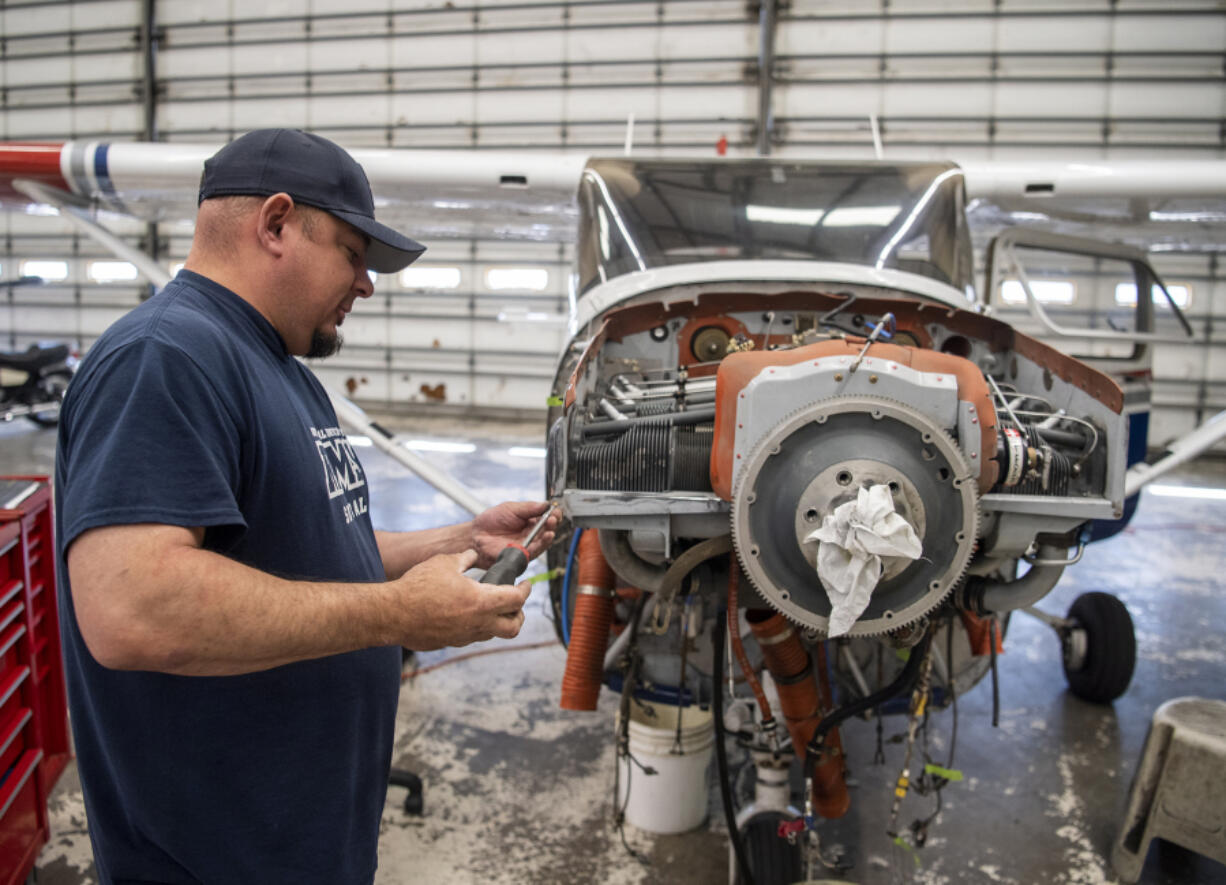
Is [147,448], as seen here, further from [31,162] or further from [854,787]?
[31,162]

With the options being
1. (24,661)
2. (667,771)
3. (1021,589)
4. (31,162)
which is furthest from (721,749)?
(31,162)

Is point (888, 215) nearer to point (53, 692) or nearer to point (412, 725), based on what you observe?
point (412, 725)

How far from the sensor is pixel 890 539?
60.2 inches

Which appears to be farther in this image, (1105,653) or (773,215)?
(1105,653)

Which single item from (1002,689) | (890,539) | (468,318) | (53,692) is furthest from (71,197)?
(468,318)

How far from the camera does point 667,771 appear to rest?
2713 millimetres

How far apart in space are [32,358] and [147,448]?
11.3 metres

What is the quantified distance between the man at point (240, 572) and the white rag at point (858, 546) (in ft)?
2.28

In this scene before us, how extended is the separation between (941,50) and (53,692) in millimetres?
11196

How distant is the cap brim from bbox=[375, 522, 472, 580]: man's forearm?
0.55m

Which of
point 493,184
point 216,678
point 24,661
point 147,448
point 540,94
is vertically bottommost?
point 24,661

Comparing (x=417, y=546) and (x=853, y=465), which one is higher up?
(x=853, y=465)

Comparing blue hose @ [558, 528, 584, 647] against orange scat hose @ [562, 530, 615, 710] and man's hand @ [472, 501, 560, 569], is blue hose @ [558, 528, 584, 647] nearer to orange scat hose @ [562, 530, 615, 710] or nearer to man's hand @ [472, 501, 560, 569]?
orange scat hose @ [562, 530, 615, 710]

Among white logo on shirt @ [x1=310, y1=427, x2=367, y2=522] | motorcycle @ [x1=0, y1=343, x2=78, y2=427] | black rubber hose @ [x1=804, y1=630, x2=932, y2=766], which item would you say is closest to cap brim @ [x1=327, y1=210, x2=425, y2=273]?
white logo on shirt @ [x1=310, y1=427, x2=367, y2=522]
